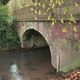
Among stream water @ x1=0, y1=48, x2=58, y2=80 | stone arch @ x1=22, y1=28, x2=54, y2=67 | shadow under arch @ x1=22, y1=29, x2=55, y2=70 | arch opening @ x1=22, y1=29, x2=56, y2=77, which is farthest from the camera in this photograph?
stone arch @ x1=22, y1=28, x2=54, y2=67

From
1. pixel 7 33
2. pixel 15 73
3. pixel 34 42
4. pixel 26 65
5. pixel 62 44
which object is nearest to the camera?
pixel 62 44

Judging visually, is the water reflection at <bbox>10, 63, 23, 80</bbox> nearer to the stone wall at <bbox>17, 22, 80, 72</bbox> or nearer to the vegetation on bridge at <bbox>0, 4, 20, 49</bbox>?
the stone wall at <bbox>17, 22, 80, 72</bbox>

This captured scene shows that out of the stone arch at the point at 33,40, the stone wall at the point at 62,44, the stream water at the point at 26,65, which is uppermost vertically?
the stone wall at the point at 62,44

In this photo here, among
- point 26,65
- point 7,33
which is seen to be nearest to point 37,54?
point 26,65

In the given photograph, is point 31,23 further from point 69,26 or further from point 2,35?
point 69,26

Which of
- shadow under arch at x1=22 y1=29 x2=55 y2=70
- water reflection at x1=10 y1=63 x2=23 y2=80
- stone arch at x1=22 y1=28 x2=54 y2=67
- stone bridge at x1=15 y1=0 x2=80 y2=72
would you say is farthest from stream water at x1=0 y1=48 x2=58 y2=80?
stone bridge at x1=15 y1=0 x2=80 y2=72

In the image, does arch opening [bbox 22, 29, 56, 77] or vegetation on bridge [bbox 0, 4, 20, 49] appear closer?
arch opening [bbox 22, 29, 56, 77]

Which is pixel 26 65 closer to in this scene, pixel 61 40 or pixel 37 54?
pixel 37 54

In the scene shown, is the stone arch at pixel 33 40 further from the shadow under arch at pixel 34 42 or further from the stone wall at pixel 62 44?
the stone wall at pixel 62 44

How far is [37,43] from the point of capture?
819 inches

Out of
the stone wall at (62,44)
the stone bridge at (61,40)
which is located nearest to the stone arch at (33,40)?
the stone bridge at (61,40)

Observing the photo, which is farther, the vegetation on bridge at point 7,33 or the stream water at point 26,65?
the vegetation on bridge at point 7,33

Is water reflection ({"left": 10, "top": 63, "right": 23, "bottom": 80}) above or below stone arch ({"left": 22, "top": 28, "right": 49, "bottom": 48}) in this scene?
below

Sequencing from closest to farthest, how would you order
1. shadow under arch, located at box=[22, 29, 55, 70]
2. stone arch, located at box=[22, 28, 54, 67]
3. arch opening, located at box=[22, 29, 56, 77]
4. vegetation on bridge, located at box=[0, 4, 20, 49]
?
arch opening, located at box=[22, 29, 56, 77] → vegetation on bridge, located at box=[0, 4, 20, 49] → shadow under arch, located at box=[22, 29, 55, 70] → stone arch, located at box=[22, 28, 54, 67]
